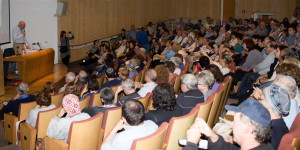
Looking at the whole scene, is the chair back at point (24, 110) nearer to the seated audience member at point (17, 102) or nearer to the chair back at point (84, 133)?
the seated audience member at point (17, 102)

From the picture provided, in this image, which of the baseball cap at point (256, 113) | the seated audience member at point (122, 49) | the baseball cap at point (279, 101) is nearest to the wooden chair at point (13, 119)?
the baseball cap at point (279, 101)

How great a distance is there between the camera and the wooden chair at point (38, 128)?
13.5ft

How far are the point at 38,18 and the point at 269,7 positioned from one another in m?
9.48

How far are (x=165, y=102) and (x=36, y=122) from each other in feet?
5.02

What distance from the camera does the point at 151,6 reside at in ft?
53.2

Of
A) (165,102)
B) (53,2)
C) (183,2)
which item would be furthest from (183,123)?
(183,2)

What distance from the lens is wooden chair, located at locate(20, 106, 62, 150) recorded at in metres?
4.11

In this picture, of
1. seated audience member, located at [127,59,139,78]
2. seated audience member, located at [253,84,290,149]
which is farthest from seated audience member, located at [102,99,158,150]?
seated audience member, located at [127,59,139,78]

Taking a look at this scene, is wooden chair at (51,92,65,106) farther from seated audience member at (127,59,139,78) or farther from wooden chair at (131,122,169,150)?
wooden chair at (131,122,169,150)

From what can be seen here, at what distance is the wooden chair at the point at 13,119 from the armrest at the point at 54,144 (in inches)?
50.1

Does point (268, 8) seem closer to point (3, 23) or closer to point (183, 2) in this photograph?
point (183, 2)

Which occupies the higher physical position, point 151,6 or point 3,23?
point 151,6

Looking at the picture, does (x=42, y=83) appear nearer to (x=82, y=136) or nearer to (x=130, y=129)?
(x=82, y=136)

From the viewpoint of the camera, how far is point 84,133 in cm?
345
